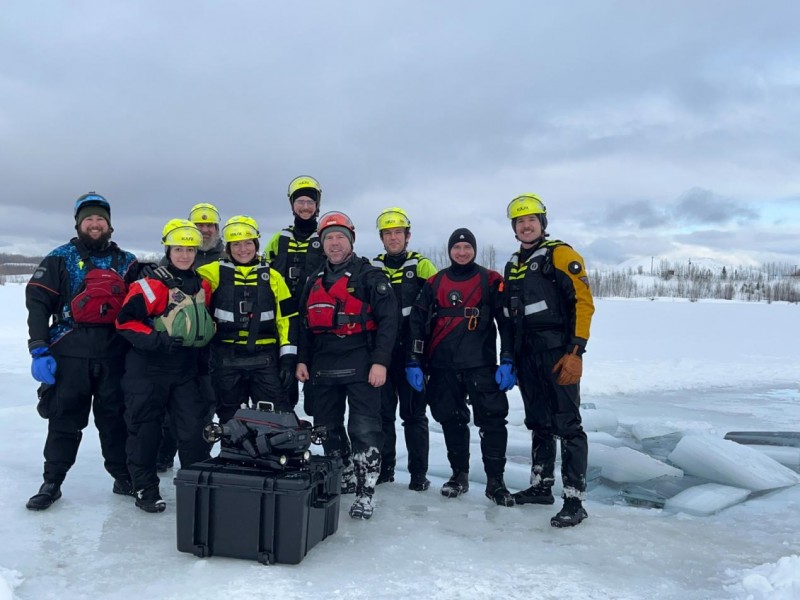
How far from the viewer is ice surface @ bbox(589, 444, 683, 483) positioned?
4.93 metres

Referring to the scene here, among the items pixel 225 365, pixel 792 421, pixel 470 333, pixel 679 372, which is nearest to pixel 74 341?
pixel 225 365

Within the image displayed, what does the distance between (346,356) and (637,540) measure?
2.08 meters

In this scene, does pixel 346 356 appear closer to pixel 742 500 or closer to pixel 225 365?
pixel 225 365

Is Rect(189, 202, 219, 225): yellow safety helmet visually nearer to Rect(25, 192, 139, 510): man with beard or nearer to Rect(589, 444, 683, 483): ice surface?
Rect(25, 192, 139, 510): man with beard

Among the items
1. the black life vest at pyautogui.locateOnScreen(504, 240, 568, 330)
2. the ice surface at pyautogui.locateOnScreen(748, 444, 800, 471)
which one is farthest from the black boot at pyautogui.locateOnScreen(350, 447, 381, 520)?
the ice surface at pyautogui.locateOnScreen(748, 444, 800, 471)

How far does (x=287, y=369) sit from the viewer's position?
4031 millimetres

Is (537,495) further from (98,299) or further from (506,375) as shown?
(98,299)

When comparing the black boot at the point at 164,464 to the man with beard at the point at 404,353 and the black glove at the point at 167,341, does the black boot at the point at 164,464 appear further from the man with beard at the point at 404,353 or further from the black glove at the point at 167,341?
the man with beard at the point at 404,353

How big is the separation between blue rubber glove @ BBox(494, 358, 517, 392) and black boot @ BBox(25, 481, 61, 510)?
3.01 metres

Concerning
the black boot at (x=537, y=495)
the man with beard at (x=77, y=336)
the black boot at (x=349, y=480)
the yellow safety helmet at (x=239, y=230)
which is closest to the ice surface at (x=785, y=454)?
the black boot at (x=537, y=495)

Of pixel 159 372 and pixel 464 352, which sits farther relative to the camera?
pixel 464 352

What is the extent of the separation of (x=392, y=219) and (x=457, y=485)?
2.01 m

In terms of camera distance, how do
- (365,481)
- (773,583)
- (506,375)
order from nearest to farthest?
(773,583), (365,481), (506,375)

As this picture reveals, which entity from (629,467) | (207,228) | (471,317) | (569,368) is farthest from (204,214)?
(629,467)
